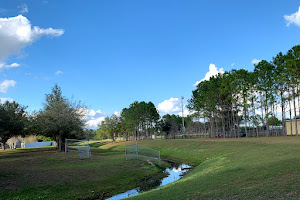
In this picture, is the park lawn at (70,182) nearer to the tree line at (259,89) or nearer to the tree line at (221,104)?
the tree line at (221,104)

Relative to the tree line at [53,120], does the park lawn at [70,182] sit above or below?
below

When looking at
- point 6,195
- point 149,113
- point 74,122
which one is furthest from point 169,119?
point 6,195

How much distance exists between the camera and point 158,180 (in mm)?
19875

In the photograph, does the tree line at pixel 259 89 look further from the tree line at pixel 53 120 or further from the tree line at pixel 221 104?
the tree line at pixel 53 120

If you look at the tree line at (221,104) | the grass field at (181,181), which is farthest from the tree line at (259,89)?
the grass field at (181,181)

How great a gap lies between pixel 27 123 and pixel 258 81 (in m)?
42.4

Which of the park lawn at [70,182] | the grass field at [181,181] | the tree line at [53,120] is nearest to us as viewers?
the grass field at [181,181]

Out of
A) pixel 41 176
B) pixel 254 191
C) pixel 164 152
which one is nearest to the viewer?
pixel 254 191

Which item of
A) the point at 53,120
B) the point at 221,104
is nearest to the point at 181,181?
the point at 53,120

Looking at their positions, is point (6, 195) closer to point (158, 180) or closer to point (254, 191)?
point (158, 180)

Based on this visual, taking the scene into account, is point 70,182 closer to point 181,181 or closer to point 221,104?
point 181,181

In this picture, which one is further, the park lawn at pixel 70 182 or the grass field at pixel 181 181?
the park lawn at pixel 70 182

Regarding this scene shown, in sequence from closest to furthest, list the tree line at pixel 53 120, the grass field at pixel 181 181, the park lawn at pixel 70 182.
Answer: the grass field at pixel 181 181 → the park lawn at pixel 70 182 → the tree line at pixel 53 120

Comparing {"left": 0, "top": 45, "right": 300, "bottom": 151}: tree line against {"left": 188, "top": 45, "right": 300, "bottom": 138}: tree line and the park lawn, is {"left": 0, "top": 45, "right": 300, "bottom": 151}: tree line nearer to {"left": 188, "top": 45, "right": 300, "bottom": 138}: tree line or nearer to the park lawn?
{"left": 188, "top": 45, "right": 300, "bottom": 138}: tree line
